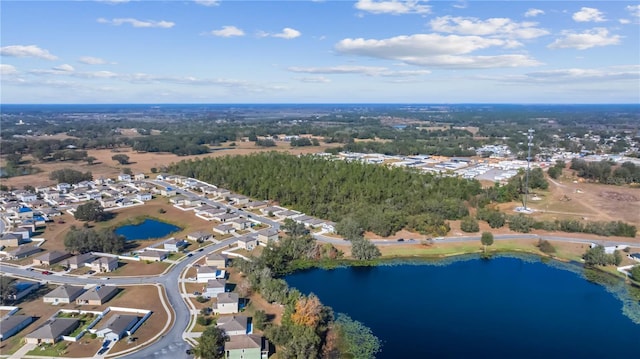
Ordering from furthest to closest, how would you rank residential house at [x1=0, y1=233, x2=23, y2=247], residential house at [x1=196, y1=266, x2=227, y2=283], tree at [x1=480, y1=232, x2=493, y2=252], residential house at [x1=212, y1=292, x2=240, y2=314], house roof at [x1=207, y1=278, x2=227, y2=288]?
tree at [x1=480, y1=232, x2=493, y2=252] < residential house at [x1=0, y1=233, x2=23, y2=247] < residential house at [x1=196, y1=266, x2=227, y2=283] < house roof at [x1=207, y1=278, x2=227, y2=288] < residential house at [x1=212, y1=292, x2=240, y2=314]

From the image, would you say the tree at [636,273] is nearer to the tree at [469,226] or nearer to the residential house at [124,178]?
the tree at [469,226]

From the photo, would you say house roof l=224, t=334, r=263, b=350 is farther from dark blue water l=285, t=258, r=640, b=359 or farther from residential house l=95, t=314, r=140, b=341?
dark blue water l=285, t=258, r=640, b=359

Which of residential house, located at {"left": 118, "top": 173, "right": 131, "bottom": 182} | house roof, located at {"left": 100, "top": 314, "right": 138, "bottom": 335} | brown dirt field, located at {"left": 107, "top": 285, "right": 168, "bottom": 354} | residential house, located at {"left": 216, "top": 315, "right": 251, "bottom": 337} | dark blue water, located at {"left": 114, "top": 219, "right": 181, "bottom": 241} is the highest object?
residential house, located at {"left": 118, "top": 173, "right": 131, "bottom": 182}

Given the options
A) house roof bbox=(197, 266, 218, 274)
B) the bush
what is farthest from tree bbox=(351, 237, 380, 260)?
the bush

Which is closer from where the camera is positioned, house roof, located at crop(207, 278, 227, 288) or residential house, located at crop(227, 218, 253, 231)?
house roof, located at crop(207, 278, 227, 288)

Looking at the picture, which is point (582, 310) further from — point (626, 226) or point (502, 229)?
point (626, 226)

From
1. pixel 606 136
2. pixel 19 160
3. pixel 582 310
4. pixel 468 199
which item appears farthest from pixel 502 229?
pixel 606 136

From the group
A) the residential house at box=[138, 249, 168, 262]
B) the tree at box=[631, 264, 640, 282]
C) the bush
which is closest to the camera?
the tree at box=[631, 264, 640, 282]
